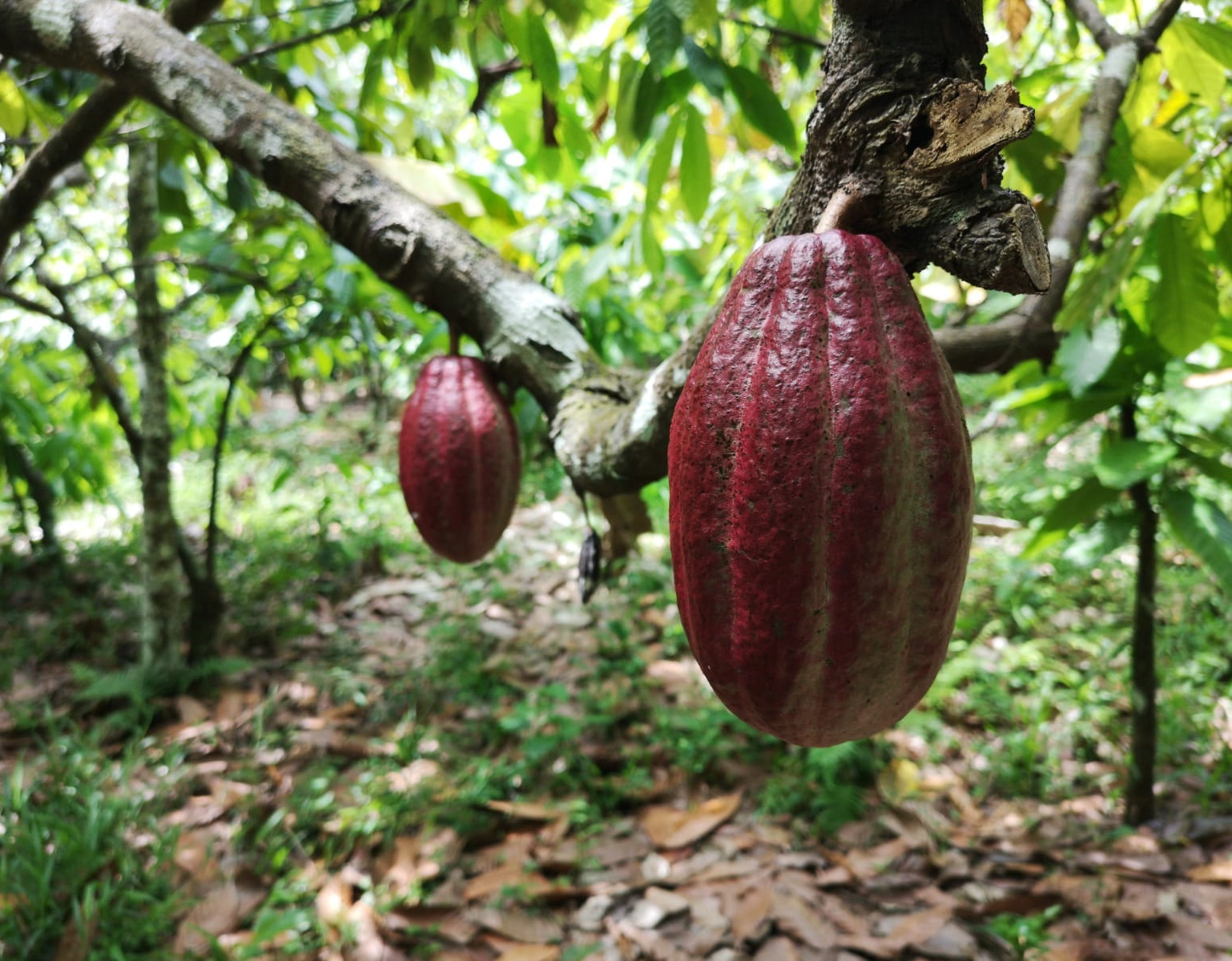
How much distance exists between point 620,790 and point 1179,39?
1985mm

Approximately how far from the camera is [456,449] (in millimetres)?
1082

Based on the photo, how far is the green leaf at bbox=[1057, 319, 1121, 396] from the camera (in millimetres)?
1356

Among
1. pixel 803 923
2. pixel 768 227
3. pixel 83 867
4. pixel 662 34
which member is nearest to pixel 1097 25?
pixel 662 34

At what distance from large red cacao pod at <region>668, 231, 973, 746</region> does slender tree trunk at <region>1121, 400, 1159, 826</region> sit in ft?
5.01

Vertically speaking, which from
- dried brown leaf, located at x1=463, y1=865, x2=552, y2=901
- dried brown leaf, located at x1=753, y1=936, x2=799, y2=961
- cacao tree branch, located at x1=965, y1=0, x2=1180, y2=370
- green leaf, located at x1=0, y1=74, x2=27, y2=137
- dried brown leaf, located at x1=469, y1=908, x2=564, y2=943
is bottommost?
dried brown leaf, located at x1=753, y1=936, x2=799, y2=961

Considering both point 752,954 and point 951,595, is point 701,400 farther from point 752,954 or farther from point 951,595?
point 752,954

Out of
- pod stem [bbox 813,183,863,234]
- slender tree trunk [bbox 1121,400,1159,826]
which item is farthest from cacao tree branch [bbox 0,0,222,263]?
slender tree trunk [bbox 1121,400,1159,826]

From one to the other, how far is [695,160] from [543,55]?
29 centimetres

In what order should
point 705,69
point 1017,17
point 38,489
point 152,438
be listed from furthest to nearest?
1. point 38,489
2. point 152,438
3. point 1017,17
4. point 705,69

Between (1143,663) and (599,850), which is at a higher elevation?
(1143,663)

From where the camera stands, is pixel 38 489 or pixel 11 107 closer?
pixel 11 107

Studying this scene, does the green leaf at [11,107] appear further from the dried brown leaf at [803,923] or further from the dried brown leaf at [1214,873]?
the dried brown leaf at [1214,873]

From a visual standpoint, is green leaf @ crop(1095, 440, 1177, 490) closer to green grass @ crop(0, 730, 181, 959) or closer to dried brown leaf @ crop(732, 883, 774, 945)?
dried brown leaf @ crop(732, 883, 774, 945)

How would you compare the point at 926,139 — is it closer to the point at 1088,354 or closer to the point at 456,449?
the point at 456,449
